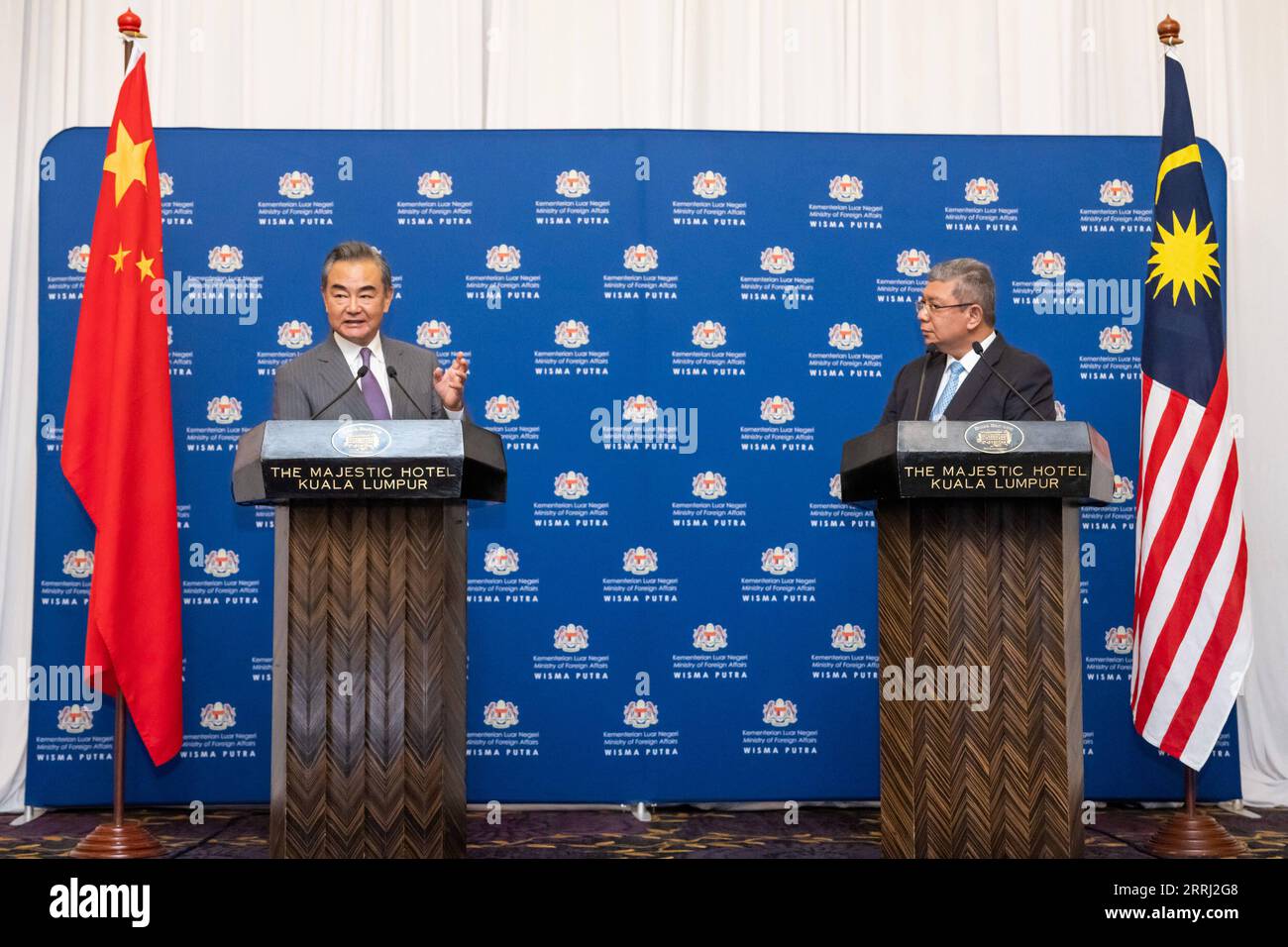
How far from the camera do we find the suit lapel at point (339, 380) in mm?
3834

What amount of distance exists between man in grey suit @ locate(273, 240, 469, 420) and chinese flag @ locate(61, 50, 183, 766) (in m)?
0.93

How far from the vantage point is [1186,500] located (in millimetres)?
4547

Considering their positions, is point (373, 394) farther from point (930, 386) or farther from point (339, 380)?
point (930, 386)

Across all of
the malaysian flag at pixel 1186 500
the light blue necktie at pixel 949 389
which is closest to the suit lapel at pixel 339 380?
the light blue necktie at pixel 949 389

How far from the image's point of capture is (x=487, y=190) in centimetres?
523

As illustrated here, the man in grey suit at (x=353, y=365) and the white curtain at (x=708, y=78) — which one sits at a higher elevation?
the white curtain at (x=708, y=78)

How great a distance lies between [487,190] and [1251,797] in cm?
403

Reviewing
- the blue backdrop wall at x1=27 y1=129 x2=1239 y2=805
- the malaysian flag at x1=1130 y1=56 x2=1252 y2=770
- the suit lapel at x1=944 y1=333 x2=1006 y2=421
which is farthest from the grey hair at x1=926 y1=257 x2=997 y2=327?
the blue backdrop wall at x1=27 y1=129 x2=1239 y2=805

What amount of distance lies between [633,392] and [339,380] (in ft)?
5.08

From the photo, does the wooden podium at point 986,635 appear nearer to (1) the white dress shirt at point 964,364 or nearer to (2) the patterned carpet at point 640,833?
(1) the white dress shirt at point 964,364

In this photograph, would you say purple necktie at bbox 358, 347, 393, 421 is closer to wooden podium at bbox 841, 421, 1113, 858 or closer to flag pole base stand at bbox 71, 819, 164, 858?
wooden podium at bbox 841, 421, 1113, 858

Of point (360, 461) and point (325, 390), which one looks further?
point (325, 390)

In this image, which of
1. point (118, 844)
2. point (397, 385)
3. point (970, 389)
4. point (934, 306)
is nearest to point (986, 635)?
point (970, 389)

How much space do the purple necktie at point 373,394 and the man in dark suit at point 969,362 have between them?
1.58m
